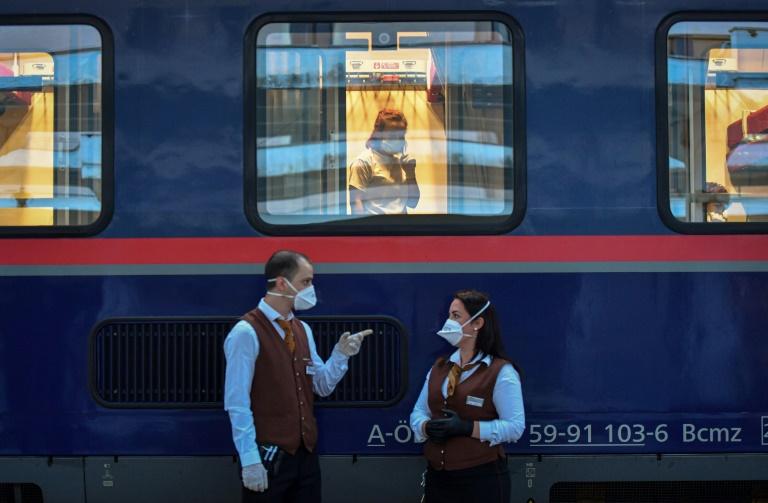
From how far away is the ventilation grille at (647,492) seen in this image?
533 centimetres

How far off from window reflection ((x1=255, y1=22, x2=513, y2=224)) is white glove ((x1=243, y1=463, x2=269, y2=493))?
141 centimetres

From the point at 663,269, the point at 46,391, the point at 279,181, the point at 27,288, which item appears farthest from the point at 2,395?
the point at 663,269

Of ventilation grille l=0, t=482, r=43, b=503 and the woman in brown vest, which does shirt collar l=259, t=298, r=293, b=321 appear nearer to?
the woman in brown vest

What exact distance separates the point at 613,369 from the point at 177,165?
2.48m

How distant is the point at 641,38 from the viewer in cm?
521

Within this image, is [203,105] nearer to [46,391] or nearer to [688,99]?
[46,391]

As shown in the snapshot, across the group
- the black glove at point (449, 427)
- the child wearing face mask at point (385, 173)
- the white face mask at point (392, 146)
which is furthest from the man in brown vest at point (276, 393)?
the white face mask at point (392, 146)

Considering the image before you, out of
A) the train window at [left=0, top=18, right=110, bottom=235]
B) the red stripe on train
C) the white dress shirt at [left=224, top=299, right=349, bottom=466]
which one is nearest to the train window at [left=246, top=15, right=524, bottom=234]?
the red stripe on train

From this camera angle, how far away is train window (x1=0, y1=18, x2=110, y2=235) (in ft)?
17.1

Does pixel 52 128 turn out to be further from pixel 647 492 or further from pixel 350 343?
pixel 647 492

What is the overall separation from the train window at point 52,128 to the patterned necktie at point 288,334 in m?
1.26

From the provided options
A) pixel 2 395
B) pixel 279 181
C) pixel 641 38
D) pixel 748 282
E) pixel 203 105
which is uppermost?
pixel 641 38

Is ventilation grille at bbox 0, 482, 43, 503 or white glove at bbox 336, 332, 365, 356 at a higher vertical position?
white glove at bbox 336, 332, 365, 356

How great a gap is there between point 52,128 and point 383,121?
1.74 metres
